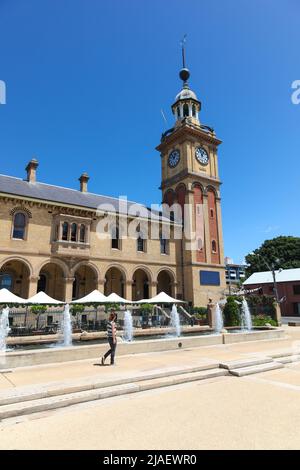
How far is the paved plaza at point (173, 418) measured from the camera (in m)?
4.65

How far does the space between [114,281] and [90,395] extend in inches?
1045

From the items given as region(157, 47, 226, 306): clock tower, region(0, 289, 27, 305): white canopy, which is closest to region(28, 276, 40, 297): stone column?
region(0, 289, 27, 305): white canopy

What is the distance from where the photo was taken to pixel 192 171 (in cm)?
3938

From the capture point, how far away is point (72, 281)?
2805cm

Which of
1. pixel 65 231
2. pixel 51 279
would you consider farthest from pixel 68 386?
pixel 51 279

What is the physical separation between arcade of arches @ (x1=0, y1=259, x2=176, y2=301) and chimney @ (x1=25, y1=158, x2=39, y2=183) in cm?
929

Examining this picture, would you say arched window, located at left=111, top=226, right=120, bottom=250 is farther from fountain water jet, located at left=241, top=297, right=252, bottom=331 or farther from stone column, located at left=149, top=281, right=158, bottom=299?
fountain water jet, located at left=241, top=297, right=252, bottom=331

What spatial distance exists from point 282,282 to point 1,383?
166 feet

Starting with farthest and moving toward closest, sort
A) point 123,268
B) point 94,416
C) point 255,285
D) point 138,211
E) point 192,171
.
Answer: point 255,285
point 192,171
point 138,211
point 123,268
point 94,416

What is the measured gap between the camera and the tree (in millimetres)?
65688

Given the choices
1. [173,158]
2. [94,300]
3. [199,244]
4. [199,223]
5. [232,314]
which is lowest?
[232,314]

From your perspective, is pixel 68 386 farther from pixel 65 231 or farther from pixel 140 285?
pixel 140 285

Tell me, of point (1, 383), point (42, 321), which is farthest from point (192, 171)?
point (1, 383)
